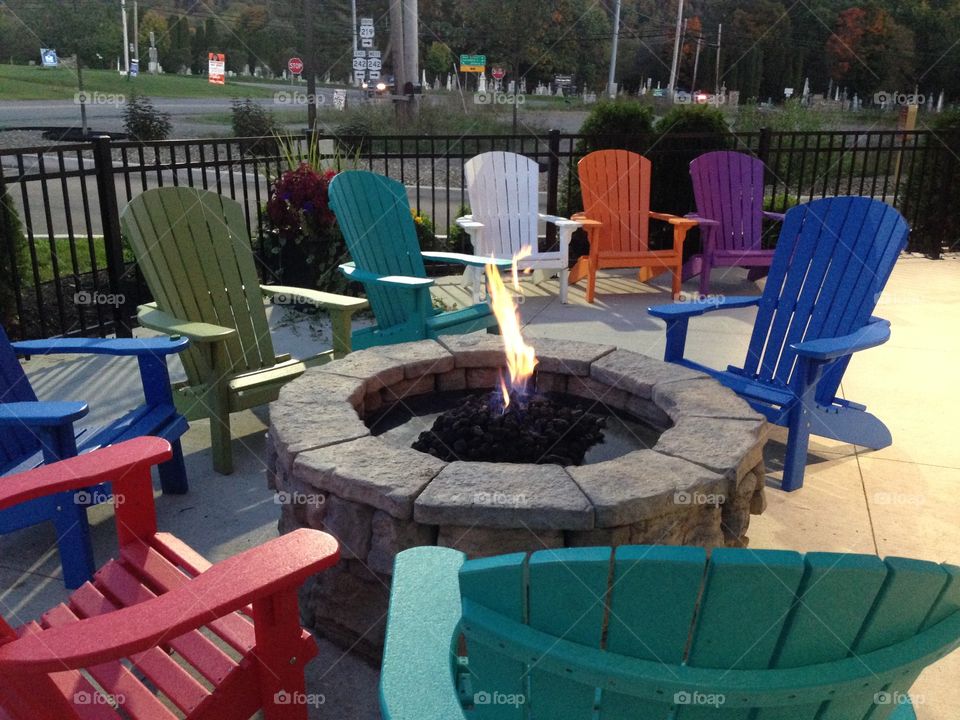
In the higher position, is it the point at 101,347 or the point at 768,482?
the point at 101,347

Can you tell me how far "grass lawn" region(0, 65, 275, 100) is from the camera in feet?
97.5

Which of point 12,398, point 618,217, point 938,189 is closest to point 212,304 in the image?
point 12,398

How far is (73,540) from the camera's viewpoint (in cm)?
241

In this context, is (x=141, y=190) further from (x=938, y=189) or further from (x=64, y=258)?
(x=938, y=189)

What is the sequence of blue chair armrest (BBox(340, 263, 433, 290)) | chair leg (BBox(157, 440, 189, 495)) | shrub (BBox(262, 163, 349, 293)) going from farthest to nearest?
shrub (BBox(262, 163, 349, 293)), blue chair armrest (BBox(340, 263, 433, 290)), chair leg (BBox(157, 440, 189, 495))

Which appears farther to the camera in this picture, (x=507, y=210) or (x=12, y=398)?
(x=507, y=210)

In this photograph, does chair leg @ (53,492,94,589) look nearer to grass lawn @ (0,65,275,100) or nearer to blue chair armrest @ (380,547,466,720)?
blue chair armrest @ (380,547,466,720)

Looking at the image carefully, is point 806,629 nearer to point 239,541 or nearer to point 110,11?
point 239,541

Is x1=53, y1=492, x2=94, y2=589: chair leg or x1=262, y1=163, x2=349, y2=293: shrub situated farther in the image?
x1=262, y1=163, x2=349, y2=293: shrub

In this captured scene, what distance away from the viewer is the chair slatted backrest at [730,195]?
651 cm

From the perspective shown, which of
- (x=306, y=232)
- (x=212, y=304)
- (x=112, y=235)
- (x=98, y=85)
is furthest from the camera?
(x=98, y=85)

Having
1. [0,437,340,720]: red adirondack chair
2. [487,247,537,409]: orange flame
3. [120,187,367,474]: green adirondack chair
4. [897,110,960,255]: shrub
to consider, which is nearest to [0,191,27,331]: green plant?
[120,187,367,474]: green adirondack chair

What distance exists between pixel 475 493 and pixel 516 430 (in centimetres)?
63

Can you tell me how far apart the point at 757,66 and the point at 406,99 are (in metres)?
17.0
